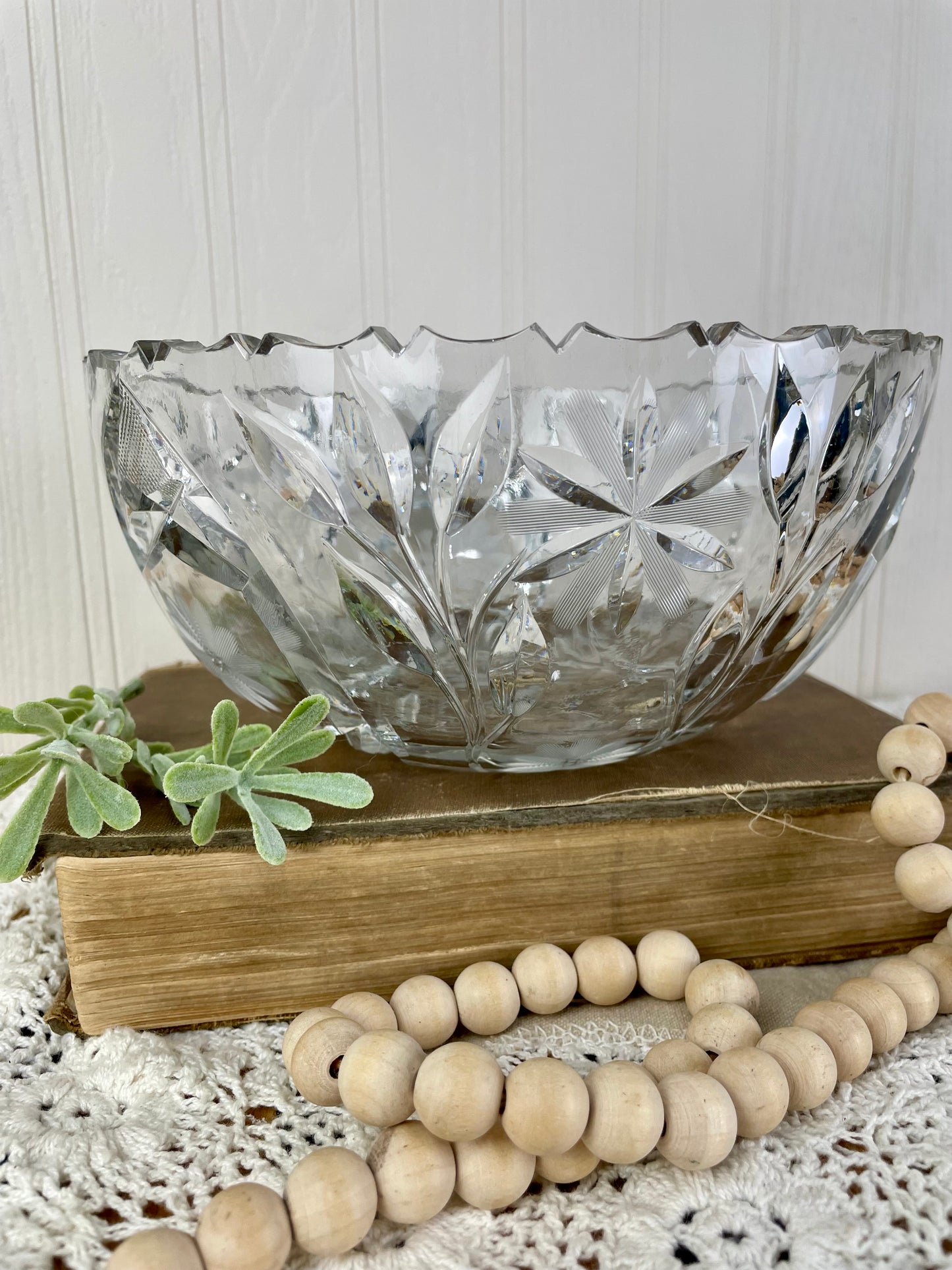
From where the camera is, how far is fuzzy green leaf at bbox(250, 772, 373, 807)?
39 cm

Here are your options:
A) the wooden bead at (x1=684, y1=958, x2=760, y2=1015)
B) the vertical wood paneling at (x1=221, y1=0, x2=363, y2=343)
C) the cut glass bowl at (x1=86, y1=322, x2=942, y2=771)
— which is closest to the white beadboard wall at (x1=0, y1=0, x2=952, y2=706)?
the vertical wood paneling at (x1=221, y1=0, x2=363, y2=343)

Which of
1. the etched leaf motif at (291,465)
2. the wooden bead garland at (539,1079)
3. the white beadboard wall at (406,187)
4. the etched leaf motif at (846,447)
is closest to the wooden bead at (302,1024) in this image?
the wooden bead garland at (539,1079)

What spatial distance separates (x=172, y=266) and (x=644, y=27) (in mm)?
448

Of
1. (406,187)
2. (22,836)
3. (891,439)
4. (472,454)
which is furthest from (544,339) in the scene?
(406,187)

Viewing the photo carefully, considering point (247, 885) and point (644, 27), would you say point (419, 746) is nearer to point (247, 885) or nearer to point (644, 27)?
point (247, 885)

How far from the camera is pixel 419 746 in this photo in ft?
1.56

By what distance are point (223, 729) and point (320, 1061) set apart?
137 mm

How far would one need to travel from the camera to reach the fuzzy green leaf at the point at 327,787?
1.29ft

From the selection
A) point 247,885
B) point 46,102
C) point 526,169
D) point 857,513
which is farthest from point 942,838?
point 46,102

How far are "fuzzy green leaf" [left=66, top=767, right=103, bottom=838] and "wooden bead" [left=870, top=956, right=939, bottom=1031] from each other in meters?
0.35

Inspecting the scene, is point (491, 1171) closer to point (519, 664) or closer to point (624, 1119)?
point (624, 1119)

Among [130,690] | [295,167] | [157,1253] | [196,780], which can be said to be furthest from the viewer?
[295,167]

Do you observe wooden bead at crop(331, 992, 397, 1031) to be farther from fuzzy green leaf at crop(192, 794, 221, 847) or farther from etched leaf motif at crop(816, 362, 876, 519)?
etched leaf motif at crop(816, 362, 876, 519)

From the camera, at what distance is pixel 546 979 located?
0.42 meters
